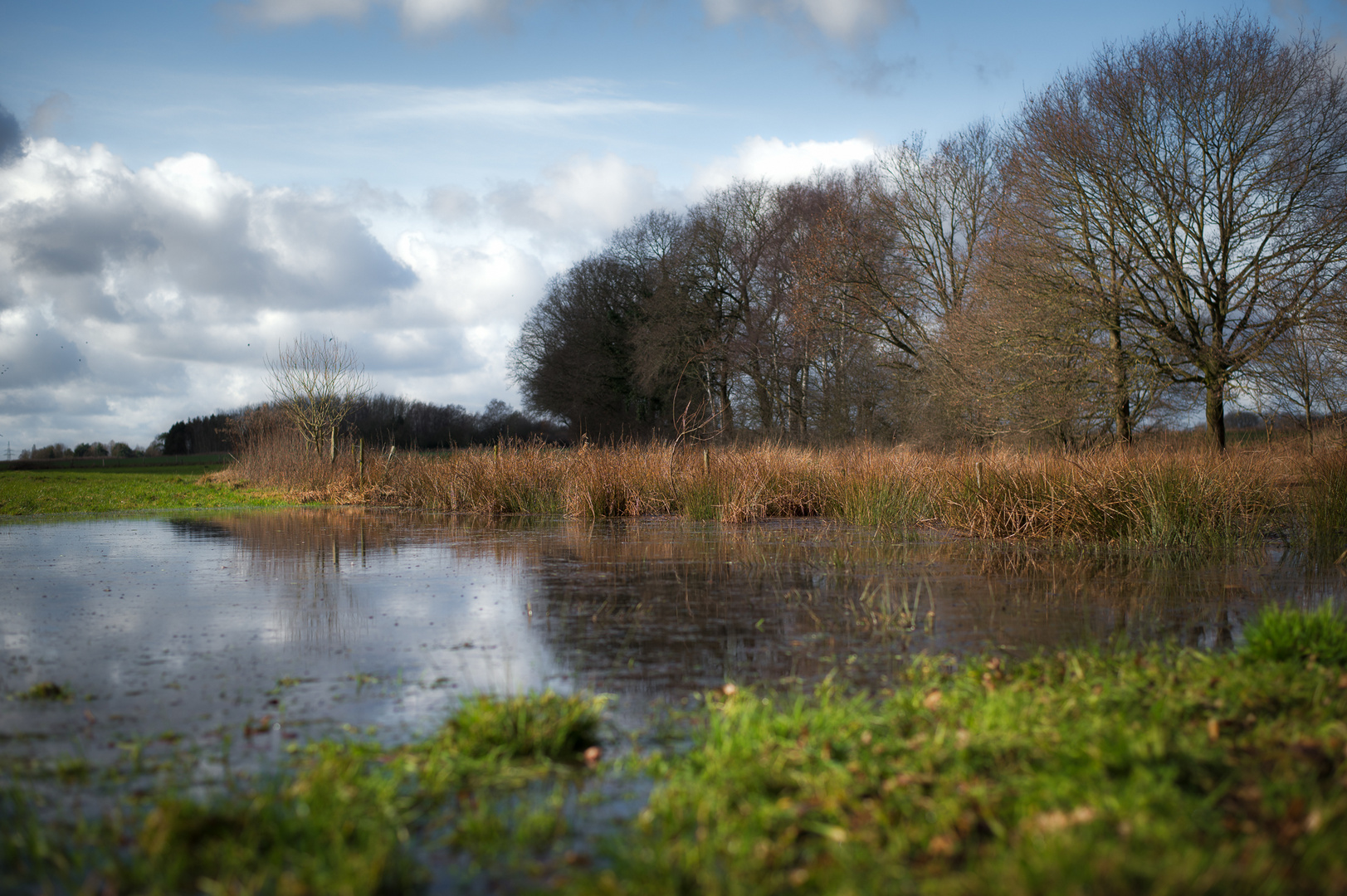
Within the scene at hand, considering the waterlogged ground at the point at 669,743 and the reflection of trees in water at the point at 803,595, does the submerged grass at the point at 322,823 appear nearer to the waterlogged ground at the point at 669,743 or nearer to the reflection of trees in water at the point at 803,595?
the waterlogged ground at the point at 669,743

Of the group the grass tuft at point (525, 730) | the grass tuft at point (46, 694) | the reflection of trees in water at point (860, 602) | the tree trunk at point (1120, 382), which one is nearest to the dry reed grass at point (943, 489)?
the reflection of trees in water at point (860, 602)

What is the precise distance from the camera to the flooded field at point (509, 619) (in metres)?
4.00

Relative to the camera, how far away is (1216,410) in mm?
18000

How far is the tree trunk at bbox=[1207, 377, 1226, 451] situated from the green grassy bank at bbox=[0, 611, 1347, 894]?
16.5 m

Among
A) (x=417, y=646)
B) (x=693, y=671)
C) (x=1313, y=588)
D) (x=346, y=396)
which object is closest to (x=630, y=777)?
(x=693, y=671)

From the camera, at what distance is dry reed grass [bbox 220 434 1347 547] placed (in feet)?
34.8

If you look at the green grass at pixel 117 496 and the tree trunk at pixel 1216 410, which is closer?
the tree trunk at pixel 1216 410

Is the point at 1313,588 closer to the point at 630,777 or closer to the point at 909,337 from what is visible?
the point at 630,777

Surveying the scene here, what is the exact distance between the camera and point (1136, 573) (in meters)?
7.99

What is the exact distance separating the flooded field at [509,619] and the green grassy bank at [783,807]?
0.53 meters

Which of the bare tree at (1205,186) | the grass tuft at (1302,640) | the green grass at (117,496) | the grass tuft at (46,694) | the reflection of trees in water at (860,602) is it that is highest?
the bare tree at (1205,186)

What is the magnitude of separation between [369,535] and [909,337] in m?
19.4

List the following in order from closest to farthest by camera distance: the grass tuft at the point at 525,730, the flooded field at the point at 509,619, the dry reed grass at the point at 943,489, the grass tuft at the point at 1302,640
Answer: the grass tuft at the point at 525,730 → the flooded field at the point at 509,619 → the grass tuft at the point at 1302,640 → the dry reed grass at the point at 943,489

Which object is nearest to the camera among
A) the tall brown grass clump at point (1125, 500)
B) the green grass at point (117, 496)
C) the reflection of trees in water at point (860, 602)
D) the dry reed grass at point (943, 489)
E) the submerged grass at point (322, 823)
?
the submerged grass at point (322, 823)
